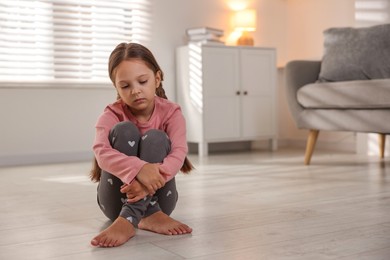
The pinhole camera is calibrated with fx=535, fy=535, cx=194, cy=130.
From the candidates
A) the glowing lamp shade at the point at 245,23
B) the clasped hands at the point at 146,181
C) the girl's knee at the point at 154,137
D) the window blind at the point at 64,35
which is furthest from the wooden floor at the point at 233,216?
the glowing lamp shade at the point at 245,23

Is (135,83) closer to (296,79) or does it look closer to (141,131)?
(141,131)

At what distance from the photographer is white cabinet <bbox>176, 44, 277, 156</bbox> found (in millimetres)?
4277

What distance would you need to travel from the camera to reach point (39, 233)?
5.20ft

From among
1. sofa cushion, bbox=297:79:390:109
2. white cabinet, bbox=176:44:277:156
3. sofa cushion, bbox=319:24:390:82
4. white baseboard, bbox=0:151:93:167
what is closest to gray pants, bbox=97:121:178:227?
sofa cushion, bbox=297:79:390:109

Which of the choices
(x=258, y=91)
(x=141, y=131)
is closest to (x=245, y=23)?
(x=258, y=91)

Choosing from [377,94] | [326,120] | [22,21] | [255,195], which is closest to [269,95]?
[326,120]

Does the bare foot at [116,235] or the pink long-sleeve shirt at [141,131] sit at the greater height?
the pink long-sleeve shirt at [141,131]

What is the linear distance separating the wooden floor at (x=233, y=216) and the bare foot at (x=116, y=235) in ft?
0.06

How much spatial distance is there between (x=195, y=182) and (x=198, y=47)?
181 centimetres

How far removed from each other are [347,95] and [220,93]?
147 cm

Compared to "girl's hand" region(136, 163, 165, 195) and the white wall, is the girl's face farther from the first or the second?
the white wall

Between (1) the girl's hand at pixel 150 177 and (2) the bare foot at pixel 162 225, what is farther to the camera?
(2) the bare foot at pixel 162 225

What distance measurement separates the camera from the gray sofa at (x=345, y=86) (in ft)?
9.65

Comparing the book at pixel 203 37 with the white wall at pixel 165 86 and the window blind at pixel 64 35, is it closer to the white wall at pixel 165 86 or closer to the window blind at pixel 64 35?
the white wall at pixel 165 86
